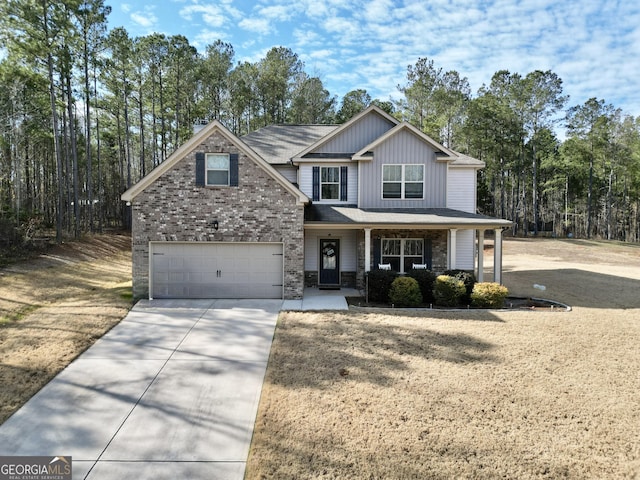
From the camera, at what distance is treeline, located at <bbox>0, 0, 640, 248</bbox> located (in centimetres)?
2159

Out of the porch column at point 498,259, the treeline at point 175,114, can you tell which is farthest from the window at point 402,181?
the treeline at point 175,114

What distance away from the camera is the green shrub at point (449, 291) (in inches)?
466

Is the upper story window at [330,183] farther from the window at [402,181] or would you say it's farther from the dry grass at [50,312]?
the dry grass at [50,312]

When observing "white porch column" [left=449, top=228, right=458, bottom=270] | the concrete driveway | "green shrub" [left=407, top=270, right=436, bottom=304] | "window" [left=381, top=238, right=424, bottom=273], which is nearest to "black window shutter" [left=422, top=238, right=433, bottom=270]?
"window" [left=381, top=238, right=424, bottom=273]

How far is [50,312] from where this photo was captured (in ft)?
34.8

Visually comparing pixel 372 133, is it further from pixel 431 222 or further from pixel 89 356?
pixel 89 356

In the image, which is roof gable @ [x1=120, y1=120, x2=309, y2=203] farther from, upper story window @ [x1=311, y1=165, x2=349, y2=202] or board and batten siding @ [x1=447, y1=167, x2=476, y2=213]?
board and batten siding @ [x1=447, y1=167, x2=476, y2=213]

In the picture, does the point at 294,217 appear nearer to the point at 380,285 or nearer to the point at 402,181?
the point at 380,285

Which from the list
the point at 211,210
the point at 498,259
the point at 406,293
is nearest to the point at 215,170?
the point at 211,210

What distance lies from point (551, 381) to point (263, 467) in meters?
5.26

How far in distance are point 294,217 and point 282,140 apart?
730cm

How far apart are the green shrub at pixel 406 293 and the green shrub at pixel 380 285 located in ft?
1.30

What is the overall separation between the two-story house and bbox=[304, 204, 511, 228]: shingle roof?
39 millimetres

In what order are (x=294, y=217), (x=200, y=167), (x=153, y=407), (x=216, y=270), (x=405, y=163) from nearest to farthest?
(x=153, y=407), (x=200, y=167), (x=294, y=217), (x=216, y=270), (x=405, y=163)
